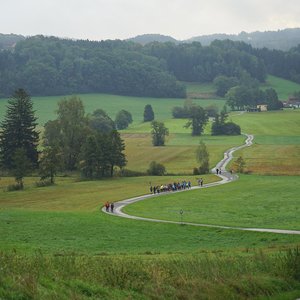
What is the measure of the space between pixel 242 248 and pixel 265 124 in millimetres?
159464

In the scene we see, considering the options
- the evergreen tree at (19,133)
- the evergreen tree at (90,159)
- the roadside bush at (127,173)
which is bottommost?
the roadside bush at (127,173)

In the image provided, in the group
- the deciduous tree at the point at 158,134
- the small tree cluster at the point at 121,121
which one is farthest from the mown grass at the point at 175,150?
the small tree cluster at the point at 121,121

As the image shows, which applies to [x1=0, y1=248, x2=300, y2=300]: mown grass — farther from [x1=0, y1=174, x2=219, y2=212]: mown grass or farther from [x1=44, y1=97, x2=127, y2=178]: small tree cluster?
[x1=44, y1=97, x2=127, y2=178]: small tree cluster

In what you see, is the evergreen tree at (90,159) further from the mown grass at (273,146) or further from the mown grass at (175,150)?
the mown grass at (273,146)

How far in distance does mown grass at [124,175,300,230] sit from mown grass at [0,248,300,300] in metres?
18.7

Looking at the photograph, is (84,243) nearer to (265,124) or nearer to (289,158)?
(289,158)

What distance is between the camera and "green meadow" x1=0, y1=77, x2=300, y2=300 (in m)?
20.2

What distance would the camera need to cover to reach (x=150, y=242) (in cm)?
3672

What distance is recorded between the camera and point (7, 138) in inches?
4193

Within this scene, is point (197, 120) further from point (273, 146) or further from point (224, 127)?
point (273, 146)

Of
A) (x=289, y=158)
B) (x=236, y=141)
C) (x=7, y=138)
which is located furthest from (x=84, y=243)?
(x=236, y=141)

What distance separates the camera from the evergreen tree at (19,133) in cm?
10531

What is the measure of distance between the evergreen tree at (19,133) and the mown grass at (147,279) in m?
84.5

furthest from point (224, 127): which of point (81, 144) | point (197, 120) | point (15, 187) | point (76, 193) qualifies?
point (76, 193)
